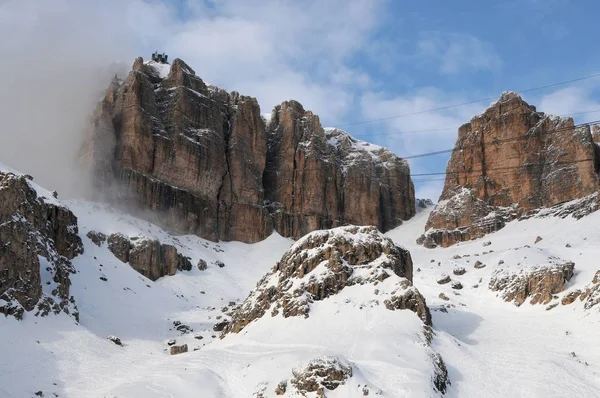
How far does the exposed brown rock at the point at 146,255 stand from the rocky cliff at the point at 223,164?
14121 millimetres

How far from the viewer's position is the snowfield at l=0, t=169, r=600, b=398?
30.9 metres

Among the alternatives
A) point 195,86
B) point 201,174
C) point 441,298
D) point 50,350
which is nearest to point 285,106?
point 195,86

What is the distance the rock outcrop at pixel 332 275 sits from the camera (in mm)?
40125

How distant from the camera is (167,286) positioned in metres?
68.4

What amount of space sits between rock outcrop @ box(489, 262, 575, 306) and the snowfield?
1.00 metres

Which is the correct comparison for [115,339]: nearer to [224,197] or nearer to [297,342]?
[297,342]

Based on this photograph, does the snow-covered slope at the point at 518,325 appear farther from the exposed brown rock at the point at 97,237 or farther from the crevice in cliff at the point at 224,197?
the exposed brown rock at the point at 97,237

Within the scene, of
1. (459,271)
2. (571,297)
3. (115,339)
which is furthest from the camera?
(459,271)

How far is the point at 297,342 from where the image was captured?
3700 centimetres

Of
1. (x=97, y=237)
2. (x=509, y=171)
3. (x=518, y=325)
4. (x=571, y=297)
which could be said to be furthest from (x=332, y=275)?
(x=509, y=171)

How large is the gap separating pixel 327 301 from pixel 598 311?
2182 cm

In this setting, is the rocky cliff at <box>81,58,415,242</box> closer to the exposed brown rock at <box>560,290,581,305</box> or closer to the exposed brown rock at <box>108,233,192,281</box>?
the exposed brown rock at <box>108,233,192,281</box>

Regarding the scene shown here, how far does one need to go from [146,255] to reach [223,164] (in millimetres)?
32025

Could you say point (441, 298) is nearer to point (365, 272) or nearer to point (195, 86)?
point (365, 272)
